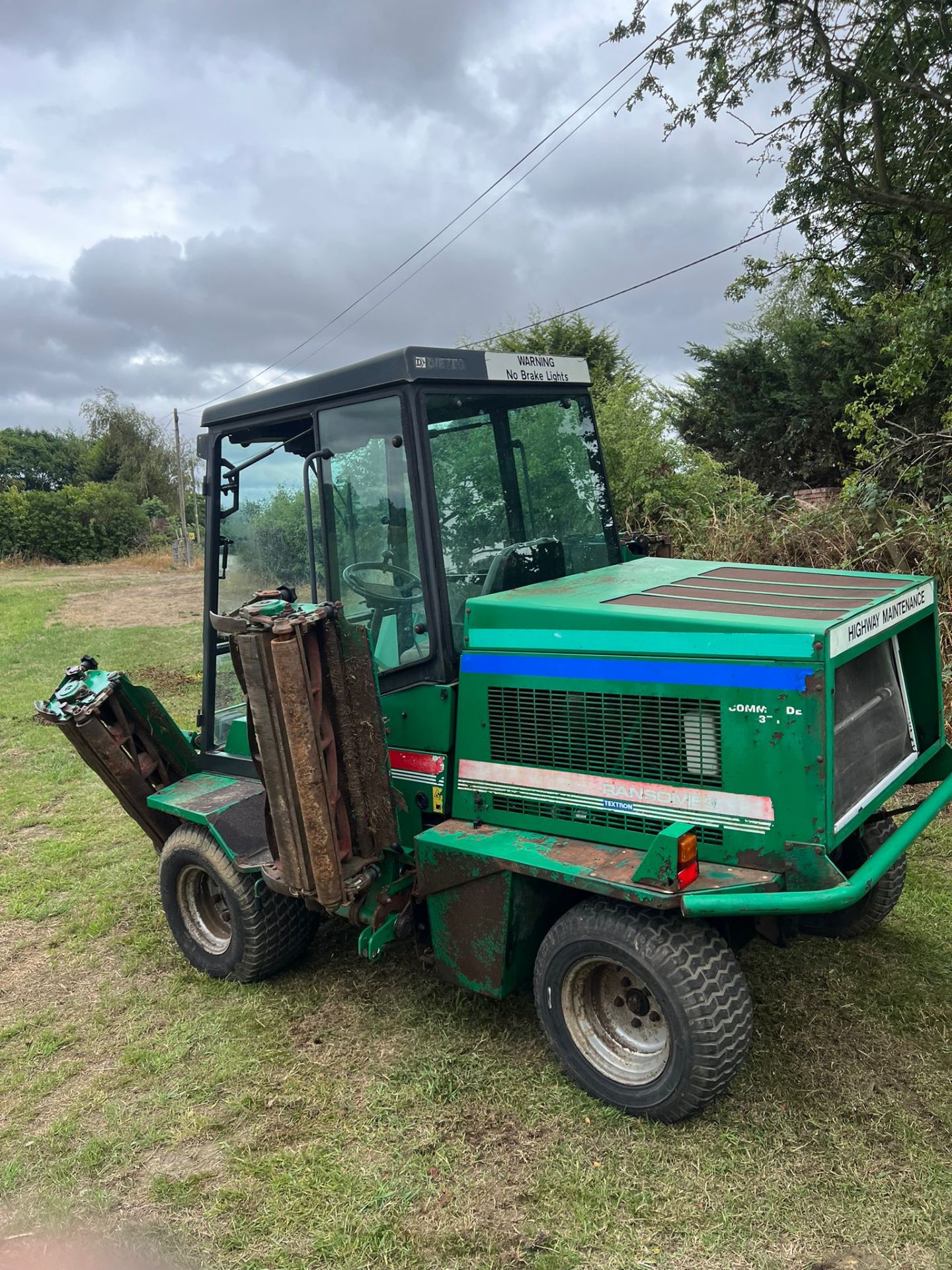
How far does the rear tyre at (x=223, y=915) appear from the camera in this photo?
378cm

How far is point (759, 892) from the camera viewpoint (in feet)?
8.86

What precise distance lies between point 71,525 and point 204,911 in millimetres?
33862

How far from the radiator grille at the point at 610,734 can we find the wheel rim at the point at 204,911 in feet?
5.57

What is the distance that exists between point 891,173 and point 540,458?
23.5ft

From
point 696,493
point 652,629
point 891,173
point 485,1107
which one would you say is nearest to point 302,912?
point 485,1107

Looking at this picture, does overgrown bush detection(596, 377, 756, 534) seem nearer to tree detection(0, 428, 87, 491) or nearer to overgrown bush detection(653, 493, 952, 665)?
overgrown bush detection(653, 493, 952, 665)

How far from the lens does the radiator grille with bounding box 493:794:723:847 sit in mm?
2881

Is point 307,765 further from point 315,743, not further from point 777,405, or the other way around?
point 777,405

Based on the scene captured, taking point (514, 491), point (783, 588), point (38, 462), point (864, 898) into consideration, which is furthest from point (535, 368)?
point (38, 462)

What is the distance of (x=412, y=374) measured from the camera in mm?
3354

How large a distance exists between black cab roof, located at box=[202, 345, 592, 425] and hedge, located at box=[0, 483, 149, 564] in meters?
33.6

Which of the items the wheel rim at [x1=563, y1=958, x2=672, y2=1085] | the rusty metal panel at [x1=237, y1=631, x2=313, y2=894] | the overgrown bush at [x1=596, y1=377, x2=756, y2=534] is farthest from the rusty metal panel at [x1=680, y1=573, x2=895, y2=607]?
the overgrown bush at [x1=596, y1=377, x2=756, y2=534]

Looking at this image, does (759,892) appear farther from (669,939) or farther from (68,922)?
(68,922)

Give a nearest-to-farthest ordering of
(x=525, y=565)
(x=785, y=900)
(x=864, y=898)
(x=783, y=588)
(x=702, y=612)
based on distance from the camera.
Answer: (x=785, y=900), (x=702, y=612), (x=783, y=588), (x=525, y=565), (x=864, y=898)
